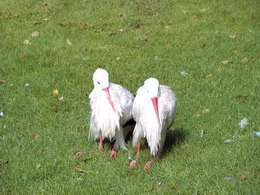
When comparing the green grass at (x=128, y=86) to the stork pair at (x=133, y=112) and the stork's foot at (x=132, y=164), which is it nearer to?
the stork's foot at (x=132, y=164)

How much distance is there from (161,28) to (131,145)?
207 inches

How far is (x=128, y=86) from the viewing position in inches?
338

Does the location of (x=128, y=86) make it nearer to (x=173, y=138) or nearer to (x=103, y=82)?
(x=173, y=138)

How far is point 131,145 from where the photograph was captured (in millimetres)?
6590

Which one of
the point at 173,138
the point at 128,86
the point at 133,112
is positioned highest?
the point at 133,112

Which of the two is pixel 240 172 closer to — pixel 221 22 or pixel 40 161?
pixel 40 161

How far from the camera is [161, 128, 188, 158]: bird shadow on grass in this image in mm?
6397

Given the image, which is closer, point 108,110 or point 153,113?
point 153,113

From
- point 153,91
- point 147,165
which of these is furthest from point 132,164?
point 153,91

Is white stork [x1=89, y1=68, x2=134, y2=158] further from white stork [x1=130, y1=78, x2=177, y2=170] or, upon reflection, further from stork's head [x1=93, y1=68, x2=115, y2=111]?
white stork [x1=130, y1=78, x2=177, y2=170]

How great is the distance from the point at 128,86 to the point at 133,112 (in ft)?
7.94

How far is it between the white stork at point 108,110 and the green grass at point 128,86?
0.65 feet

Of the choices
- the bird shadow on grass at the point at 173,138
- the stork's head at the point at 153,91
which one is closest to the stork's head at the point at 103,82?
the stork's head at the point at 153,91

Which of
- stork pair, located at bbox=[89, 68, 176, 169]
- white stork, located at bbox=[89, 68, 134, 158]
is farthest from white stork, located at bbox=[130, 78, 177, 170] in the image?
white stork, located at bbox=[89, 68, 134, 158]
